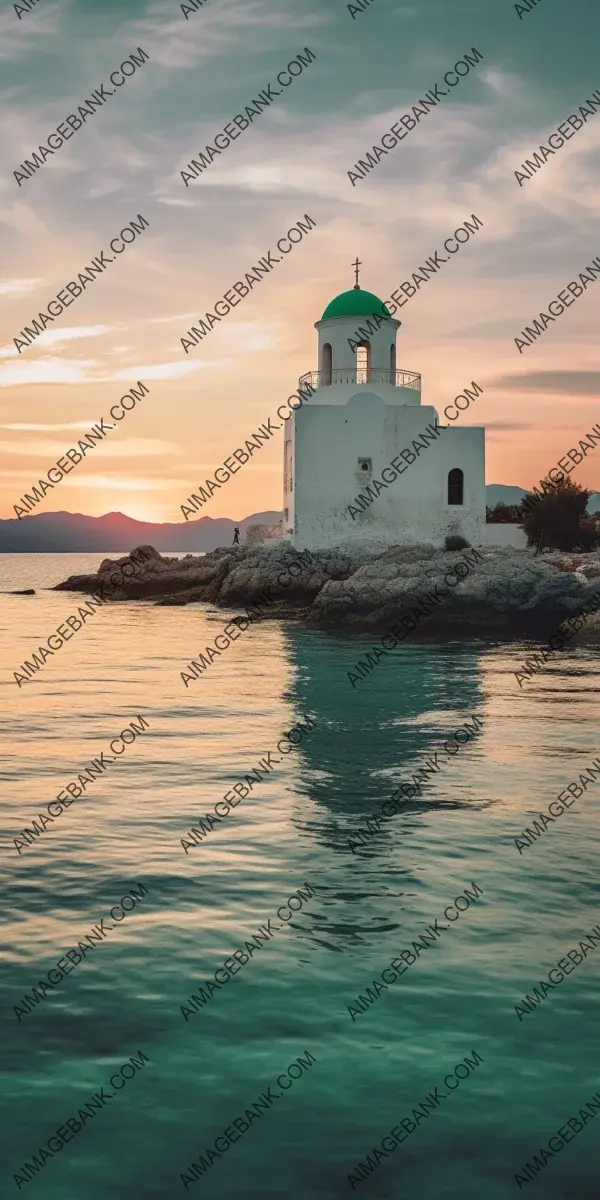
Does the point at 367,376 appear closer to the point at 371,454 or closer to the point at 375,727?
the point at 371,454

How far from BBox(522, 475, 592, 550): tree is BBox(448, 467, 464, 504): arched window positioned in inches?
197

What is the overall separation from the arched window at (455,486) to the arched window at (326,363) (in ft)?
21.4

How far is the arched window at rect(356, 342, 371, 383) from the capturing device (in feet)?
138

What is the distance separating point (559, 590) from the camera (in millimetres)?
28031

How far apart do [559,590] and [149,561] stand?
2580 cm

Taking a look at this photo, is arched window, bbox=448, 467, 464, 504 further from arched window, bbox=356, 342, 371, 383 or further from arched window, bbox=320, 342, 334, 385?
arched window, bbox=320, 342, 334, 385

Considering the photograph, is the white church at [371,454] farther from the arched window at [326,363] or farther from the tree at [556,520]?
the tree at [556,520]

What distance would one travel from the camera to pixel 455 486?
1657 inches

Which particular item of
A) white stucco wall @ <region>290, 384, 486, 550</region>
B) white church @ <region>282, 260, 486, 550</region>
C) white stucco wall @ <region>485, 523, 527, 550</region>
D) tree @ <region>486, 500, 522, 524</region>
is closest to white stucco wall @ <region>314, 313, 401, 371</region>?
white church @ <region>282, 260, 486, 550</region>

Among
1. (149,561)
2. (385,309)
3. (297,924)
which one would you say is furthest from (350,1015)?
(149,561)

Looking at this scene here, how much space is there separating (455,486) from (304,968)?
1461 inches

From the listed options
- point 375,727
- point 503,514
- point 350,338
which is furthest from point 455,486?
point 375,727

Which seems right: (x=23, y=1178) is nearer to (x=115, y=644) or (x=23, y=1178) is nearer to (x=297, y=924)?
(x=297, y=924)

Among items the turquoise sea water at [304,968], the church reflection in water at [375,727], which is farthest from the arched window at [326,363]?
the turquoise sea water at [304,968]
